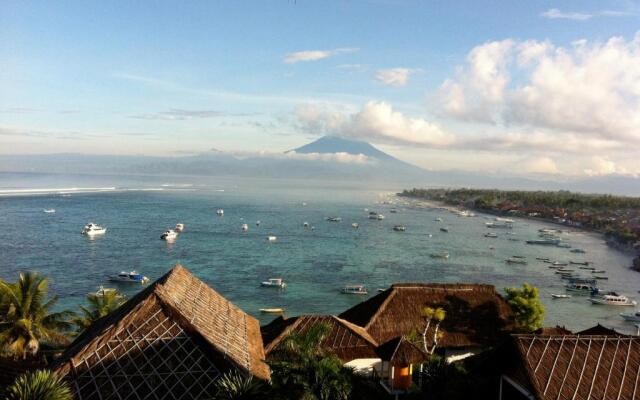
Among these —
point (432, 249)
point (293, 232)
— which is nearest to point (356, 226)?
point (293, 232)

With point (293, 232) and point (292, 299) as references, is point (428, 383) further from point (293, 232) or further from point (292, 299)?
point (293, 232)

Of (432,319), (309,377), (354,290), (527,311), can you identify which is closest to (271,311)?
(354,290)

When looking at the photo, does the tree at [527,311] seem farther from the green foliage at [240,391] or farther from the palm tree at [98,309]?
the palm tree at [98,309]

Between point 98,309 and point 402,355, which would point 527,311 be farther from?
point 98,309

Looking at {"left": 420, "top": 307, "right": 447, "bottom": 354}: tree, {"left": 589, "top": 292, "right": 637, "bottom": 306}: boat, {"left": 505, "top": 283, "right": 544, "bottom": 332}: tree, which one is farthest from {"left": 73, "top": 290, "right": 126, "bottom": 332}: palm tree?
{"left": 589, "top": 292, "right": 637, "bottom": 306}: boat

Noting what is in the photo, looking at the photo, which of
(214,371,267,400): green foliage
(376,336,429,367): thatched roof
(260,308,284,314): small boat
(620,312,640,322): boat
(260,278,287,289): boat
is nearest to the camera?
(214,371,267,400): green foliage

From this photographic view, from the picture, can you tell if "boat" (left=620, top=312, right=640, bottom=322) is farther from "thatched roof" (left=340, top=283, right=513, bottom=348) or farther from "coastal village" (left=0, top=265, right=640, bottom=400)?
→ "coastal village" (left=0, top=265, right=640, bottom=400)
